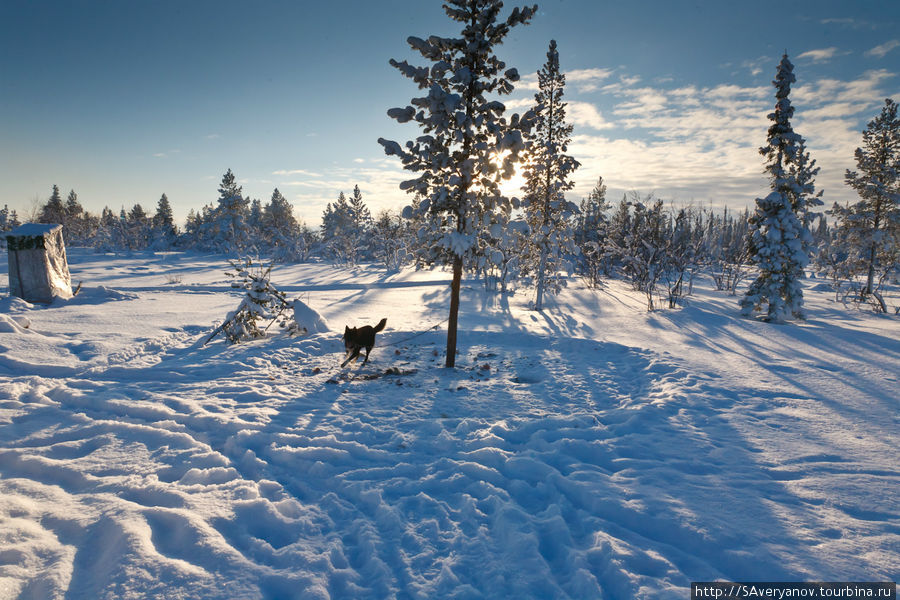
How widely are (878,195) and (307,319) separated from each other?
105ft

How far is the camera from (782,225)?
13.4m

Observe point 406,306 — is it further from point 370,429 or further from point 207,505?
point 207,505

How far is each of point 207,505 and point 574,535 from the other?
3.02 m

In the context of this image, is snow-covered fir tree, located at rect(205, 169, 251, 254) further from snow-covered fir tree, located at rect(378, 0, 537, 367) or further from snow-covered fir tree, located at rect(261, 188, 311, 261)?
snow-covered fir tree, located at rect(378, 0, 537, 367)

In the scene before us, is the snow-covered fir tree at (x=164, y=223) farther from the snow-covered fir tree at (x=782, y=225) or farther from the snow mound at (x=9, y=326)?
the snow-covered fir tree at (x=782, y=225)

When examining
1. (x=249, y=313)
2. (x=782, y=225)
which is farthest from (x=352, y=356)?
(x=782, y=225)

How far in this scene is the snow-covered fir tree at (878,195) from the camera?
22.0 m

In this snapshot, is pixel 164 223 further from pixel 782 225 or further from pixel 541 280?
pixel 782 225

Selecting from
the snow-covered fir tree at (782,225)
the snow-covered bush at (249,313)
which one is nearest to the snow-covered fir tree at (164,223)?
the snow-covered bush at (249,313)

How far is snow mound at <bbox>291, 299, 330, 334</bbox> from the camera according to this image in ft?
31.8

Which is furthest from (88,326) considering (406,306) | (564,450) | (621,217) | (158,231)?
(158,231)

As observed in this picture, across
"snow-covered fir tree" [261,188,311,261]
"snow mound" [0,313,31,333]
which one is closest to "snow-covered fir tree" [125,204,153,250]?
"snow-covered fir tree" [261,188,311,261]

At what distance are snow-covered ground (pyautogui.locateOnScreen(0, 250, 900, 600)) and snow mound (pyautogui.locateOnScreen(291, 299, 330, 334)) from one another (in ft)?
3.81

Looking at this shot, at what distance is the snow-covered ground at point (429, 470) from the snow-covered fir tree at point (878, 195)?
21519 millimetres
